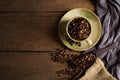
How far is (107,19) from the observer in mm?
1295

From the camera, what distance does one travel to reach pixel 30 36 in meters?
1.30

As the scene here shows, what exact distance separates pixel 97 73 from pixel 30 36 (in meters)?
0.28

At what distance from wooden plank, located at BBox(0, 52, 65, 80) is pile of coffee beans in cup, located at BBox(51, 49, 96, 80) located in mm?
19

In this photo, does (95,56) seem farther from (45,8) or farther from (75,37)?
(45,8)

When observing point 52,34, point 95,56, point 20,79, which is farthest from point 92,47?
point 20,79

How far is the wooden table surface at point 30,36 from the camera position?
4.24 ft

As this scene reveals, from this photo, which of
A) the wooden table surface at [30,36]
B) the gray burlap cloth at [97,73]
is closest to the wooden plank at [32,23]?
the wooden table surface at [30,36]

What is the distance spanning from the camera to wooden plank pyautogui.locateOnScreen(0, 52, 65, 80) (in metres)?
1.29

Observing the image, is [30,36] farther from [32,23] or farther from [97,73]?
[97,73]

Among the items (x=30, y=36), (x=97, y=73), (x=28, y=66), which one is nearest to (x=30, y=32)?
(x=30, y=36)

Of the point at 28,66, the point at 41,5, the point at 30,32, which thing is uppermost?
the point at 41,5

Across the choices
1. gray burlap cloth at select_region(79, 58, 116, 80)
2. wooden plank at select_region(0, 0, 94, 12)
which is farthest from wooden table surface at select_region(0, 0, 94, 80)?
gray burlap cloth at select_region(79, 58, 116, 80)

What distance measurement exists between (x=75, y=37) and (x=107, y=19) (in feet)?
0.50

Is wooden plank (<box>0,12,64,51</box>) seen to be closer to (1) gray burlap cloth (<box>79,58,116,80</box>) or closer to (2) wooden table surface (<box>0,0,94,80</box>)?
(2) wooden table surface (<box>0,0,94,80</box>)
